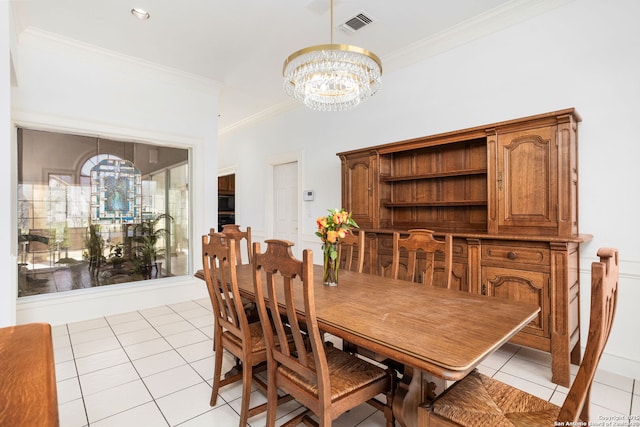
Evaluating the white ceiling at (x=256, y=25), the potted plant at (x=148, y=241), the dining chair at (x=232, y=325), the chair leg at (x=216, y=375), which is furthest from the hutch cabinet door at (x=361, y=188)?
Result: the potted plant at (x=148, y=241)

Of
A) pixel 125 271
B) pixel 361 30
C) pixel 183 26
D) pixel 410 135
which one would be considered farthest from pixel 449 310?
pixel 125 271

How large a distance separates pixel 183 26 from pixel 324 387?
362cm

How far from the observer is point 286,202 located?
566 centimetres

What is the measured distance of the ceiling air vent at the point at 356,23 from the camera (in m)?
3.11

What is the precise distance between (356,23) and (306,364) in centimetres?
318

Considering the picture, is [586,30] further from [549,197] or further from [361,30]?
[361,30]

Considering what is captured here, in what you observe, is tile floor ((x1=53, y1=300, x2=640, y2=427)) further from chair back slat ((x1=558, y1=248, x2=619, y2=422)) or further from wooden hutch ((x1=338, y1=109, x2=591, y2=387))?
chair back slat ((x1=558, y1=248, x2=619, y2=422))

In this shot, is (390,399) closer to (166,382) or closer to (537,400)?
(537,400)

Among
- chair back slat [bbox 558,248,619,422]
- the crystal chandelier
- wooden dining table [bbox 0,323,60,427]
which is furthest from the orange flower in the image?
wooden dining table [bbox 0,323,60,427]

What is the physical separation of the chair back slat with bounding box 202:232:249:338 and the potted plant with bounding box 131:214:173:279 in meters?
2.61

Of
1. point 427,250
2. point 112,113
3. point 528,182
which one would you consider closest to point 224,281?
point 427,250

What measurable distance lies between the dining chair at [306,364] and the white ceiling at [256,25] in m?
2.61

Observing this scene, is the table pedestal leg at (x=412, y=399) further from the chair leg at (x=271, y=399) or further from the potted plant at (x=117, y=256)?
the potted plant at (x=117, y=256)

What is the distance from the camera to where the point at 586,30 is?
2.61 metres
